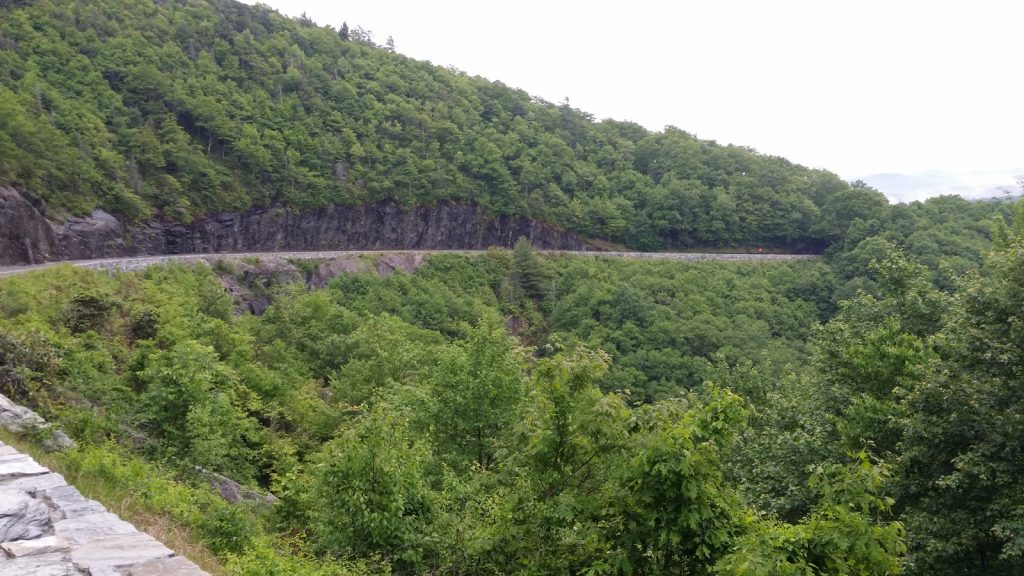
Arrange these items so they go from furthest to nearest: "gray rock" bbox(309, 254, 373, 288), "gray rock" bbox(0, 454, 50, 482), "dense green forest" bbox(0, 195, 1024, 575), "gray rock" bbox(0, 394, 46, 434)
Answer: "gray rock" bbox(309, 254, 373, 288) → "gray rock" bbox(0, 394, 46, 434) → "dense green forest" bbox(0, 195, 1024, 575) → "gray rock" bbox(0, 454, 50, 482)

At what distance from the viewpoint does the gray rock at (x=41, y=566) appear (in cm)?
479

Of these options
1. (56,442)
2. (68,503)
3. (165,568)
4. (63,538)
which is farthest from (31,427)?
(165,568)

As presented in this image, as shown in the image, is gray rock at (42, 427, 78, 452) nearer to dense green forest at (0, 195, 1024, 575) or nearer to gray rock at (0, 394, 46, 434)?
gray rock at (0, 394, 46, 434)

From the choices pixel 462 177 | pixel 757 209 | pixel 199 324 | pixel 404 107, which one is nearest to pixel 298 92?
pixel 404 107

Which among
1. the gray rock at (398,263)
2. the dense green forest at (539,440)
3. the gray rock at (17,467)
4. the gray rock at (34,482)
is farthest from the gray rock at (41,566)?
the gray rock at (398,263)

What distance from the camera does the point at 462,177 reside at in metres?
57.6

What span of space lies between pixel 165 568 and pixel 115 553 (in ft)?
1.70

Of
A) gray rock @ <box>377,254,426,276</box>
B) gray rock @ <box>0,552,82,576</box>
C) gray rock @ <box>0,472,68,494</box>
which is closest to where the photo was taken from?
gray rock @ <box>0,552,82,576</box>

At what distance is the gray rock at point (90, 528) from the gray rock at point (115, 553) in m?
0.10

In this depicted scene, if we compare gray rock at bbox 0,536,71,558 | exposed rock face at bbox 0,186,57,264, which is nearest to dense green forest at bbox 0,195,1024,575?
gray rock at bbox 0,536,71,558

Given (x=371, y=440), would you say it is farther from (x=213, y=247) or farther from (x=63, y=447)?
(x=213, y=247)

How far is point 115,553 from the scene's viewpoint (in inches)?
214

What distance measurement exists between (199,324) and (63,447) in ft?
46.1

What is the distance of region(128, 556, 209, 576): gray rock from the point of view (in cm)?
520
